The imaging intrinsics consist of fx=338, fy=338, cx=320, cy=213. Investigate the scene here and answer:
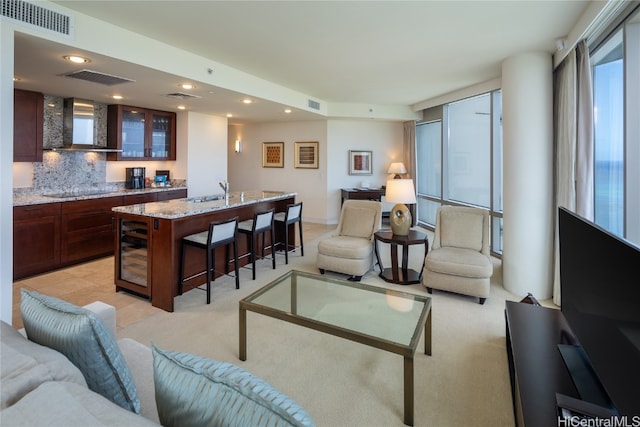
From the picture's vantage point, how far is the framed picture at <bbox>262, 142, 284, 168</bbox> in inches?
325

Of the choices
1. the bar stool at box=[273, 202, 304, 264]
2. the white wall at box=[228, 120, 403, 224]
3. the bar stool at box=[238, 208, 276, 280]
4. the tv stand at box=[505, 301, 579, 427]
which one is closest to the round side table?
the bar stool at box=[273, 202, 304, 264]

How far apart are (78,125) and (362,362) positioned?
5287 millimetres

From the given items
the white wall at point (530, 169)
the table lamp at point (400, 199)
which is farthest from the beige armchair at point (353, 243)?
the white wall at point (530, 169)

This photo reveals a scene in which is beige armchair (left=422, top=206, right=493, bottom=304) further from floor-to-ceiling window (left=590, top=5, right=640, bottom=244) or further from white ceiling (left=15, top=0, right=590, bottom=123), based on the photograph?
white ceiling (left=15, top=0, right=590, bottom=123)

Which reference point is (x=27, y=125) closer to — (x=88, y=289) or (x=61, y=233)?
(x=61, y=233)

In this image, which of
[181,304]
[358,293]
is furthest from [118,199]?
[358,293]

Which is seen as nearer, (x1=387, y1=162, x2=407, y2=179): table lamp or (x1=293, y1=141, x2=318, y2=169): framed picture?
(x1=387, y1=162, x2=407, y2=179): table lamp

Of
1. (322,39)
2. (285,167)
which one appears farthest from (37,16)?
(285,167)

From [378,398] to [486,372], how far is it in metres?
0.83

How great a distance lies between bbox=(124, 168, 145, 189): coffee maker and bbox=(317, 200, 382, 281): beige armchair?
3.71 metres

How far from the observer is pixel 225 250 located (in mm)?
4270

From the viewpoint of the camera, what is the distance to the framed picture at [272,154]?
8250 millimetres

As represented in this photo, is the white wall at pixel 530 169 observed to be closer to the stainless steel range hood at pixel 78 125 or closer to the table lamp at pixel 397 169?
the table lamp at pixel 397 169

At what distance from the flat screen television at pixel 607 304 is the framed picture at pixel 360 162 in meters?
6.28
